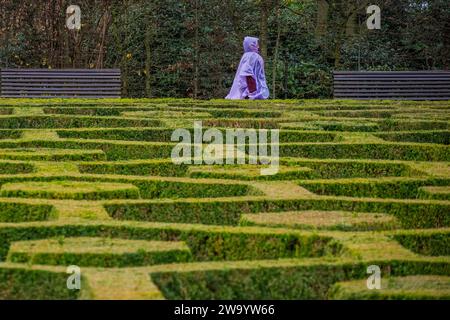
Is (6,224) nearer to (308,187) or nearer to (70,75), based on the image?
(308,187)

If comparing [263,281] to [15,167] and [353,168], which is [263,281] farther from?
[353,168]

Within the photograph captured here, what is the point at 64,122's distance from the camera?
15891 millimetres

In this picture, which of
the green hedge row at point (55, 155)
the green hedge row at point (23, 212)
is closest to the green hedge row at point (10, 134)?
the green hedge row at point (55, 155)

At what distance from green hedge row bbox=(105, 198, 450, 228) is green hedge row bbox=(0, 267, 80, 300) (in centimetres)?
208

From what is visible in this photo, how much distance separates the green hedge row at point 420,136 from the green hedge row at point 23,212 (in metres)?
6.80

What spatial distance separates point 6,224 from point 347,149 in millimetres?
5889

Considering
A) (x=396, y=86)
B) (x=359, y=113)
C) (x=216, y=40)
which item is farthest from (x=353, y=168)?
(x=216, y=40)

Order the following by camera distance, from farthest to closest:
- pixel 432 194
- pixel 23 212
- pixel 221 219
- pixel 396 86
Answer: pixel 396 86 < pixel 432 194 < pixel 221 219 < pixel 23 212

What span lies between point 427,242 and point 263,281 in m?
1.57

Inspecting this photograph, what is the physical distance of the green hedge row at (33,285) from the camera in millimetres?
6156

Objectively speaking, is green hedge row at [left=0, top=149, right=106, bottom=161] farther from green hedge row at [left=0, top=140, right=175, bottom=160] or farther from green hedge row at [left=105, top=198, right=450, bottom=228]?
green hedge row at [left=105, top=198, right=450, bottom=228]

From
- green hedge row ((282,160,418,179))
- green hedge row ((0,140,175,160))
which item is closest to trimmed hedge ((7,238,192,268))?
green hedge row ((282,160,418,179))

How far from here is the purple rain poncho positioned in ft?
75.7

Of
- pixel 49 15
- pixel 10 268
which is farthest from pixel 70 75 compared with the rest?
pixel 10 268
